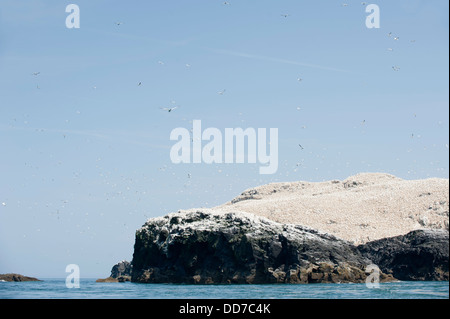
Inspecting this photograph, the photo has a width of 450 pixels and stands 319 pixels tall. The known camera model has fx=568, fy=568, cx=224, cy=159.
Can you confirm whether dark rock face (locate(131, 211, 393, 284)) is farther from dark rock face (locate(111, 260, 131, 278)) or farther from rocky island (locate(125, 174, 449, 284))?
dark rock face (locate(111, 260, 131, 278))

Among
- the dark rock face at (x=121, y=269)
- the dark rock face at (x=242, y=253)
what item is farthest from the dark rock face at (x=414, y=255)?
the dark rock face at (x=121, y=269)

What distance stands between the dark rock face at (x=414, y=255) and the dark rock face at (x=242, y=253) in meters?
9.37

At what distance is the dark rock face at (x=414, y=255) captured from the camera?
91500 millimetres

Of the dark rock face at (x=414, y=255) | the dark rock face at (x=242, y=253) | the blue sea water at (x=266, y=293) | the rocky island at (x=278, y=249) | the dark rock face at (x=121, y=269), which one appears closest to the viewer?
the blue sea water at (x=266, y=293)

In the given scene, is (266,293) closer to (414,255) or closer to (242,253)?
(242,253)

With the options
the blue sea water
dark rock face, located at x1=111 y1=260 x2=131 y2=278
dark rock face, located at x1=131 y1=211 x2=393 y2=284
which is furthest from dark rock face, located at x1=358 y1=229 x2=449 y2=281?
dark rock face, located at x1=111 y1=260 x2=131 y2=278

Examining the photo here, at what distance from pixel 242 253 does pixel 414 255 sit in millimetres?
29919

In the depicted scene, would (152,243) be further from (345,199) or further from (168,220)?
(345,199)

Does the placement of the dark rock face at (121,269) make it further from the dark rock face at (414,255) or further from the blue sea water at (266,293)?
the blue sea water at (266,293)

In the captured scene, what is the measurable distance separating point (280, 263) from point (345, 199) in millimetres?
54420

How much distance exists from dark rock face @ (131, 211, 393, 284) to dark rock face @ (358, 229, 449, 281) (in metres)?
9.37

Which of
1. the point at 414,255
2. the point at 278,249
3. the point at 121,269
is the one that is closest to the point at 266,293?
the point at 278,249

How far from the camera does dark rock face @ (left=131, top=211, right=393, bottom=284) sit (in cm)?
8344
